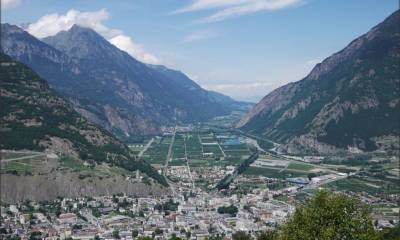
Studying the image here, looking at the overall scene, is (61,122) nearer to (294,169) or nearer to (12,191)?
(12,191)

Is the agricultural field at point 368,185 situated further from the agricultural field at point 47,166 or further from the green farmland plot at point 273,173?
the agricultural field at point 47,166

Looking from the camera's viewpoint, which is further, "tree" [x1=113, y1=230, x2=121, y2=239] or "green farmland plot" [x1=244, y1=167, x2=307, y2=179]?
Answer: "green farmland plot" [x1=244, y1=167, x2=307, y2=179]

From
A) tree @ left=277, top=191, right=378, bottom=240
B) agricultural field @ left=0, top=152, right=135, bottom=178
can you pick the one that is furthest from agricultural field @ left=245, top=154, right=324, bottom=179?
tree @ left=277, top=191, right=378, bottom=240

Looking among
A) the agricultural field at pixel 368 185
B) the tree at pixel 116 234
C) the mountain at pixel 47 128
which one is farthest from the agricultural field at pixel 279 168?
the tree at pixel 116 234

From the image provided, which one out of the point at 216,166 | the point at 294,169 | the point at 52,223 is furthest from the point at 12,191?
the point at 294,169

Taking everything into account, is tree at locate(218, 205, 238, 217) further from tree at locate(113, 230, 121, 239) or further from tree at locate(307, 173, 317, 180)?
tree at locate(307, 173, 317, 180)
